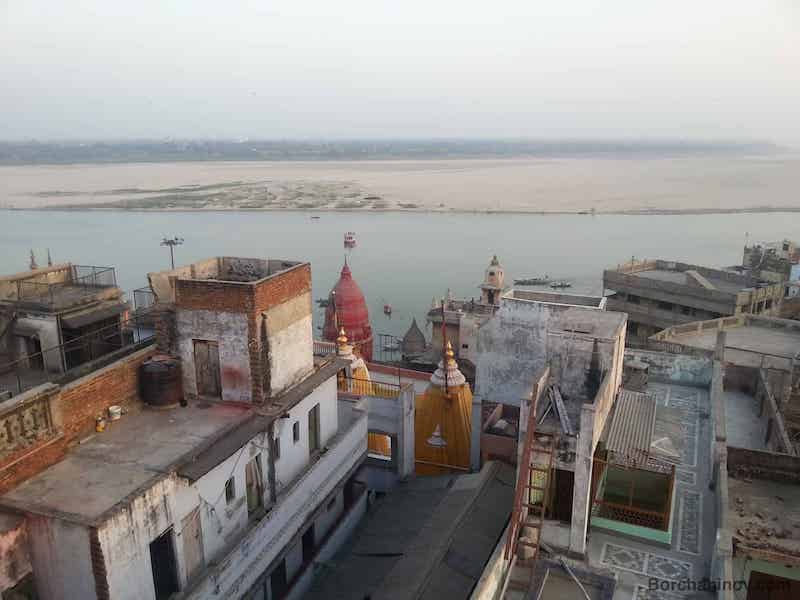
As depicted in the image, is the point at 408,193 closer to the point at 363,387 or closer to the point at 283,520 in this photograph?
the point at 363,387

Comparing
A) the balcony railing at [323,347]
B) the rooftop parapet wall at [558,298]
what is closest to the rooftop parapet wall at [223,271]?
the rooftop parapet wall at [558,298]

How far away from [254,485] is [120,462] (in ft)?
10.6

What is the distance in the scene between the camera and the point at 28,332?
Answer: 1568cm

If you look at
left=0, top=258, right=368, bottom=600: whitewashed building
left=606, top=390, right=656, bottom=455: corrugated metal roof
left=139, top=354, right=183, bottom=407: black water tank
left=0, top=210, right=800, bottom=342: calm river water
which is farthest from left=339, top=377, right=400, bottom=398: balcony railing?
left=0, top=210, right=800, bottom=342: calm river water

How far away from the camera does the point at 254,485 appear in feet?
45.2

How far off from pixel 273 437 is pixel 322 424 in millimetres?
2557

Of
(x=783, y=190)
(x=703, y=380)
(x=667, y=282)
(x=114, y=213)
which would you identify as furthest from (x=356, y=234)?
(x=783, y=190)

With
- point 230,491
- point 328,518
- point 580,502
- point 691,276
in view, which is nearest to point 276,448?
point 230,491

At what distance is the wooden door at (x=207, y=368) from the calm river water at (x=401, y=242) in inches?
1498

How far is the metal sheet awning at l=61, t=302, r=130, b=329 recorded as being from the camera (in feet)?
51.4

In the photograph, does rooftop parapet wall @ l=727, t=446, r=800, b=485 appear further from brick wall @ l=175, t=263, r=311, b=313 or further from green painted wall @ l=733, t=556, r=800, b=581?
brick wall @ l=175, t=263, r=311, b=313

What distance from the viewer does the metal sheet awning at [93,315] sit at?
1567cm

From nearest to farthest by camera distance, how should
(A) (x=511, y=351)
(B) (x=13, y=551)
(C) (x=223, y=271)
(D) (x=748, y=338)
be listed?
(B) (x=13, y=551) → (C) (x=223, y=271) → (A) (x=511, y=351) → (D) (x=748, y=338)

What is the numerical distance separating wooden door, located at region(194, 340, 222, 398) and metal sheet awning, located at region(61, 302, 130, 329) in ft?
11.9
